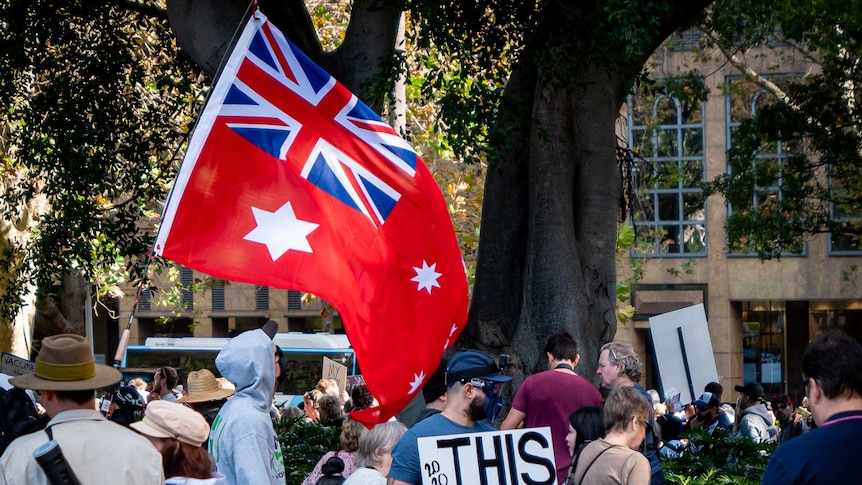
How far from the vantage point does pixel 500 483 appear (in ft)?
17.7

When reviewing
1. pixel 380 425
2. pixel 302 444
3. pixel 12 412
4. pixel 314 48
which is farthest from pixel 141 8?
pixel 380 425

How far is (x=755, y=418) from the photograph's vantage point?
11641mm

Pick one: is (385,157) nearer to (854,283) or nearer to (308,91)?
(308,91)

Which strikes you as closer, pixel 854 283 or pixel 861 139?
pixel 861 139

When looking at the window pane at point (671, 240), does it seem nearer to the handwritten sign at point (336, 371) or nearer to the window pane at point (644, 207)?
the window pane at point (644, 207)

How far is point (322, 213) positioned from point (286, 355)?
22147mm

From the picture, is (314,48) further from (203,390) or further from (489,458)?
(489,458)

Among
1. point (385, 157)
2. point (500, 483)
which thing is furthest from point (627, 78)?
point (500, 483)

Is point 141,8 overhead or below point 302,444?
overhead

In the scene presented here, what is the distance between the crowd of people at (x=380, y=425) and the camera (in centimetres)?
369

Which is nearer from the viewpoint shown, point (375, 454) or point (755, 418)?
point (375, 454)

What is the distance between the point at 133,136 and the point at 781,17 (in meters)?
9.65

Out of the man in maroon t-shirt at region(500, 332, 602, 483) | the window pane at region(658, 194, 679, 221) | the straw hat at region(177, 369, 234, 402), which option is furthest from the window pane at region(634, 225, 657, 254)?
the man in maroon t-shirt at region(500, 332, 602, 483)

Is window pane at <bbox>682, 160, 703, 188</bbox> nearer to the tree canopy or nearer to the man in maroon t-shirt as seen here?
the tree canopy
